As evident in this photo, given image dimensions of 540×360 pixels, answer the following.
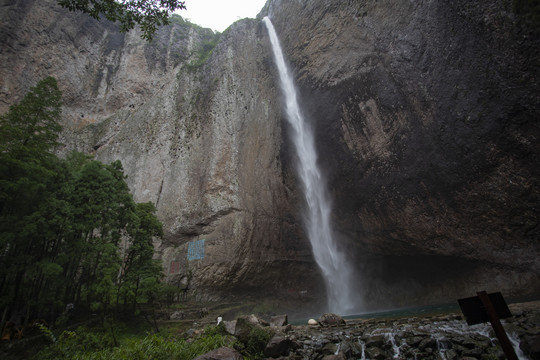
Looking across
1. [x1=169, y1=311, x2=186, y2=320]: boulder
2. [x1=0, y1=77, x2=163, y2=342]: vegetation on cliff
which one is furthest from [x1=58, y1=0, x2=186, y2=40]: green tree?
[x1=169, y1=311, x2=186, y2=320]: boulder

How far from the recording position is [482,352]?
6020 millimetres

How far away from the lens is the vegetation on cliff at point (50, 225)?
1032 cm

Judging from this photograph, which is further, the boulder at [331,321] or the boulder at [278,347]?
the boulder at [331,321]

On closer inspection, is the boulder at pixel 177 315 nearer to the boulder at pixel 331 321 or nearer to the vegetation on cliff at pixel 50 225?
the vegetation on cliff at pixel 50 225

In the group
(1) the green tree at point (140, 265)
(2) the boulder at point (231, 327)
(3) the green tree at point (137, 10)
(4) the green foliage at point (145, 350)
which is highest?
(3) the green tree at point (137, 10)

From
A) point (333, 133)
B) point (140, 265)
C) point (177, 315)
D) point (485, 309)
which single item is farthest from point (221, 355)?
point (333, 133)

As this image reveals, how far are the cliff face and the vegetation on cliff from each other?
6.67 m

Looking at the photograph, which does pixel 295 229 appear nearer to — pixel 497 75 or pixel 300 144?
pixel 300 144

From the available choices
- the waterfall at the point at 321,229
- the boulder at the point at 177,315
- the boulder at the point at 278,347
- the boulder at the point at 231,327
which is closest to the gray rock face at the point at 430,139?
the waterfall at the point at 321,229

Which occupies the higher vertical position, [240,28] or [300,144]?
[240,28]

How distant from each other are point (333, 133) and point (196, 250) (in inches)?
479

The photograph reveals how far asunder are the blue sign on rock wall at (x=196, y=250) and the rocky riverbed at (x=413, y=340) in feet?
35.6

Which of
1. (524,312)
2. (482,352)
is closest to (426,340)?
(482,352)

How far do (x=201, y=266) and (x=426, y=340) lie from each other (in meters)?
14.8
